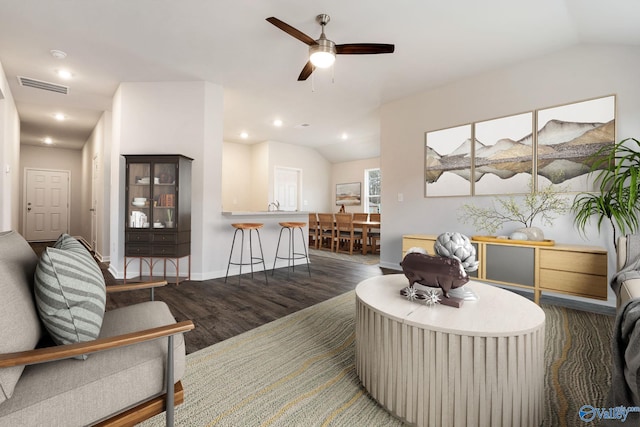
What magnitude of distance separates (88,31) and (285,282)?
340cm

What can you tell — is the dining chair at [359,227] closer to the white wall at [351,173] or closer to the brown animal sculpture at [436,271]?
the white wall at [351,173]

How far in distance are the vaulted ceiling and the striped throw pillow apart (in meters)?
2.41

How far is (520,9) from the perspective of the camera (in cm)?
255

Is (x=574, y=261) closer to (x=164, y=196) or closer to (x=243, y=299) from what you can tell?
(x=243, y=299)

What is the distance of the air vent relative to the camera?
397 centimetres

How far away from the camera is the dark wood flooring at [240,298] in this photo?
2.44 m

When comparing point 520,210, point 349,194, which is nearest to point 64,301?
point 520,210

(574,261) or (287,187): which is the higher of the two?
(287,187)

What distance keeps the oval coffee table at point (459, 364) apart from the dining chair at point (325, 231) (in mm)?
5340

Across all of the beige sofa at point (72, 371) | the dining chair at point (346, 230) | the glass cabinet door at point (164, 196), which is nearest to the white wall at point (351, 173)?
the dining chair at point (346, 230)

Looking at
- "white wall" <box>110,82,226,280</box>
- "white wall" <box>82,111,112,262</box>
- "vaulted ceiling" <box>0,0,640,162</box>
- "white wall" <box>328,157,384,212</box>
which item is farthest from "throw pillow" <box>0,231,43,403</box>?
"white wall" <box>328,157,384,212</box>

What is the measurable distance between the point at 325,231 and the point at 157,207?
4.06 m

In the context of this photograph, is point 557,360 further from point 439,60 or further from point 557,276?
point 439,60

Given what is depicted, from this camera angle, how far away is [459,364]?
1212 mm
